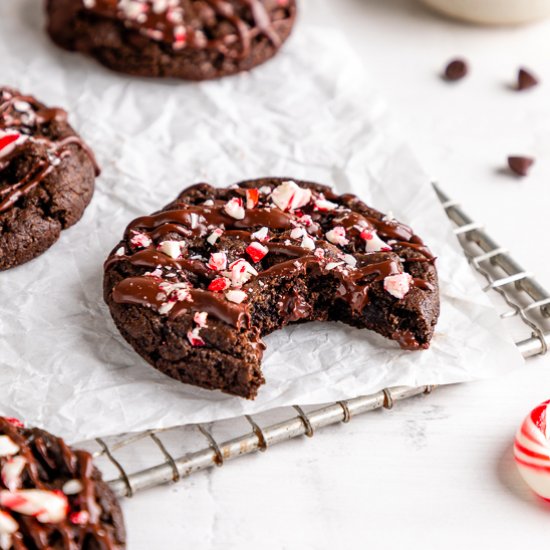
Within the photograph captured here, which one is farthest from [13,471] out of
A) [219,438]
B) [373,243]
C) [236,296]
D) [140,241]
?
[373,243]

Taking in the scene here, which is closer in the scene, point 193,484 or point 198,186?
point 193,484

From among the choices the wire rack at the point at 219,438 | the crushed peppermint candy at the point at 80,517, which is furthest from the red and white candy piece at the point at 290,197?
the crushed peppermint candy at the point at 80,517

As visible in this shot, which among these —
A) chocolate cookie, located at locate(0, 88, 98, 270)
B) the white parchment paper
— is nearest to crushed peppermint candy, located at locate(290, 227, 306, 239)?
the white parchment paper

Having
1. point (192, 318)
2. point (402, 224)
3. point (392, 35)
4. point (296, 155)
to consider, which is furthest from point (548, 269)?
point (392, 35)

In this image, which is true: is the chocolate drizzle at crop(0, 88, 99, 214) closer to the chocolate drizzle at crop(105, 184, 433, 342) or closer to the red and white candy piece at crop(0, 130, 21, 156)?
the red and white candy piece at crop(0, 130, 21, 156)

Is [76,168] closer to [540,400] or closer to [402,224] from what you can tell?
[402,224]

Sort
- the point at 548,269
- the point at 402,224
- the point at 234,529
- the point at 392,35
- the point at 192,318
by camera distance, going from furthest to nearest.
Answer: the point at 392,35 → the point at 548,269 → the point at 402,224 → the point at 192,318 → the point at 234,529

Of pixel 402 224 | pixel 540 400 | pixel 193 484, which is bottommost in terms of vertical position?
pixel 193 484
